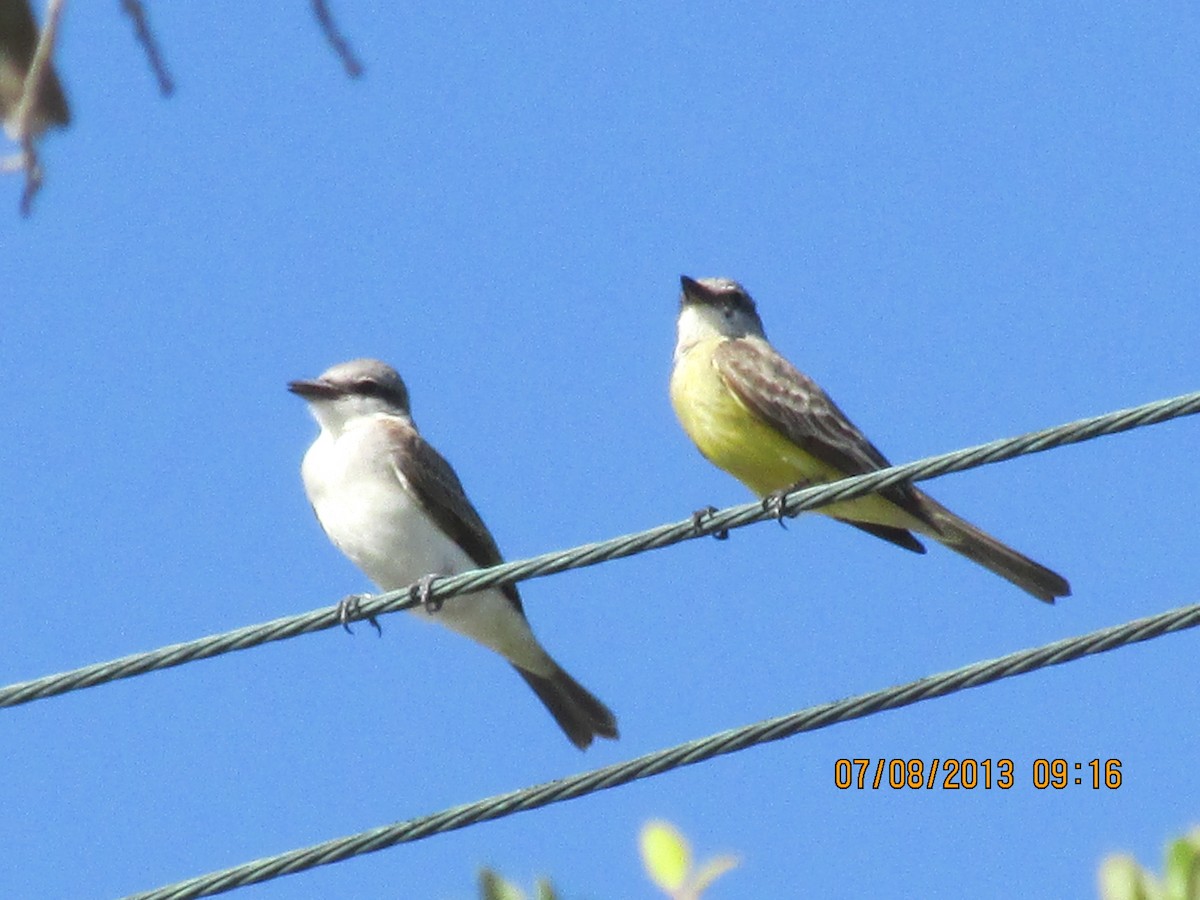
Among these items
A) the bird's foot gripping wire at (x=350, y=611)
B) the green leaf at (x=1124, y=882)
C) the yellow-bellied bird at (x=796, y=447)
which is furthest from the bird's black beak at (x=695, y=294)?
the green leaf at (x=1124, y=882)

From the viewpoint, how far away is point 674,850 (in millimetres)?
3385

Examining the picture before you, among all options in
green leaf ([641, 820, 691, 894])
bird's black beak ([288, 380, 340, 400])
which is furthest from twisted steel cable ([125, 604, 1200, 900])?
bird's black beak ([288, 380, 340, 400])

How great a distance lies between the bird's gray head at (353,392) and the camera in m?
7.90

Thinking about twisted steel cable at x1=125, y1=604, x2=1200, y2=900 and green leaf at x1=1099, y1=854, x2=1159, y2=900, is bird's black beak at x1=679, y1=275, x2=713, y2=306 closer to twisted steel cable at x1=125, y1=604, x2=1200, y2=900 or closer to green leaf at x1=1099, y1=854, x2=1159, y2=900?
twisted steel cable at x1=125, y1=604, x2=1200, y2=900

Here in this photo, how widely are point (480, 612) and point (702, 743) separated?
3810 millimetres

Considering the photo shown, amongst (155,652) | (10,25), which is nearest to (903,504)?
(155,652)

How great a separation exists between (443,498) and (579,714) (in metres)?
1.18

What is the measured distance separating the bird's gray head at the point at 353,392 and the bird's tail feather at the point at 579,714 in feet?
5.30

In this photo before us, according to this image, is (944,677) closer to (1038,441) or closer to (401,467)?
(1038,441)

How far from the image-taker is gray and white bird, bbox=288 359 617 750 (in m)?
7.41

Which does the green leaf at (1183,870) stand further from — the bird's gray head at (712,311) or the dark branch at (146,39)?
the bird's gray head at (712,311)

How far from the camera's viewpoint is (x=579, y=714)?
25.3 feet

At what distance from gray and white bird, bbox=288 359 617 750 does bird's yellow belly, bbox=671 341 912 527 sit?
1.13 metres

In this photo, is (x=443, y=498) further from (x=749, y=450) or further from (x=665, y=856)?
(x=665, y=856)
